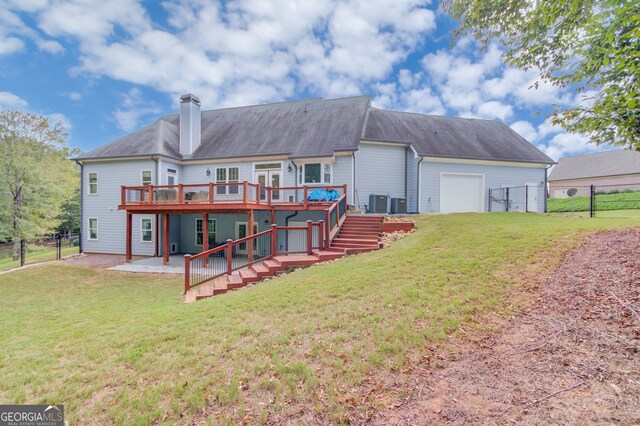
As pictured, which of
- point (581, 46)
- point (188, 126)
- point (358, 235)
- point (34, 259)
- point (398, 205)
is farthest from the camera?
point (34, 259)

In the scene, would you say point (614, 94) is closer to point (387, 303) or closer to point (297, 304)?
point (387, 303)

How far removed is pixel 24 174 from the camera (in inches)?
803

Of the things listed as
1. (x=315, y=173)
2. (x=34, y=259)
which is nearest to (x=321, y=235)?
(x=315, y=173)

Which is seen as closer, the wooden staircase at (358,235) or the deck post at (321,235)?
the wooden staircase at (358,235)

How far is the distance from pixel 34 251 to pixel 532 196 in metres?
39.2

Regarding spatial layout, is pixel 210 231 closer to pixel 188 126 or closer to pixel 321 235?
pixel 188 126

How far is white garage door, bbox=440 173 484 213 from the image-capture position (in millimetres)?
15876

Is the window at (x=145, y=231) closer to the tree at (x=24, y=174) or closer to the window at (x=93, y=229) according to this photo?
the window at (x=93, y=229)

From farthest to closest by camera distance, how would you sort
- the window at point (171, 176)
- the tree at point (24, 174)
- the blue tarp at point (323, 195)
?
the tree at point (24, 174) → the window at point (171, 176) → the blue tarp at point (323, 195)

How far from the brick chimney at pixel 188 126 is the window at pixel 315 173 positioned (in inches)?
289

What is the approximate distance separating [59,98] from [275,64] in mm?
21306

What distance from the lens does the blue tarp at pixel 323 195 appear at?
42.7ft

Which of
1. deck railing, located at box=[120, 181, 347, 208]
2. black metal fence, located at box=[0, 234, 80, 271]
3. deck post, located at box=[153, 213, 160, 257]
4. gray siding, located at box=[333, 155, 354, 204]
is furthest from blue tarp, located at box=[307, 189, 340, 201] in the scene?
black metal fence, located at box=[0, 234, 80, 271]

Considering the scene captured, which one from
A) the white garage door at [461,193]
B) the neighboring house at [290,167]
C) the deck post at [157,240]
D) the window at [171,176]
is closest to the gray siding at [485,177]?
the neighboring house at [290,167]
